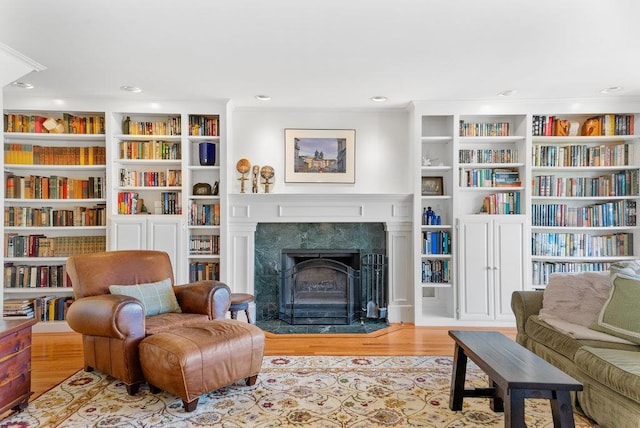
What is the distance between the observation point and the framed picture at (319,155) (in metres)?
4.73

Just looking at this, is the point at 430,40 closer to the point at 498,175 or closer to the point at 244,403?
the point at 498,175

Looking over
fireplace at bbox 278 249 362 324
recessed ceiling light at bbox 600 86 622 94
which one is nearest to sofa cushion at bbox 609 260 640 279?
recessed ceiling light at bbox 600 86 622 94

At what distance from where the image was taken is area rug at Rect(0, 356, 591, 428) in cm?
232

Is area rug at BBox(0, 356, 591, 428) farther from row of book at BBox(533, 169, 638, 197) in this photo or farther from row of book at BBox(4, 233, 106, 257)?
row of book at BBox(533, 169, 638, 197)

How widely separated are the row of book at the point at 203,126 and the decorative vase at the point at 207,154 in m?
0.12

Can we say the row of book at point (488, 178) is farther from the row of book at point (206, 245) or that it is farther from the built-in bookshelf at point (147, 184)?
the built-in bookshelf at point (147, 184)

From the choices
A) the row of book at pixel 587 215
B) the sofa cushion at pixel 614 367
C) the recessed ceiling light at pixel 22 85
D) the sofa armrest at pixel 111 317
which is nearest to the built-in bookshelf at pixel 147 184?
the recessed ceiling light at pixel 22 85

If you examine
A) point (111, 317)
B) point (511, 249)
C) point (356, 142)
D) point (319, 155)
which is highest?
point (356, 142)

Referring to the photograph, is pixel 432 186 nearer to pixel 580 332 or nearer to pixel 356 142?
pixel 356 142

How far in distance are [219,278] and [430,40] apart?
3.18 metres

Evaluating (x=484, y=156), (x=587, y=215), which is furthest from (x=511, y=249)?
(x=484, y=156)

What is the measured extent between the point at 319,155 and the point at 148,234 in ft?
6.87

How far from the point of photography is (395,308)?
460cm

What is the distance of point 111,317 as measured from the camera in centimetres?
261
